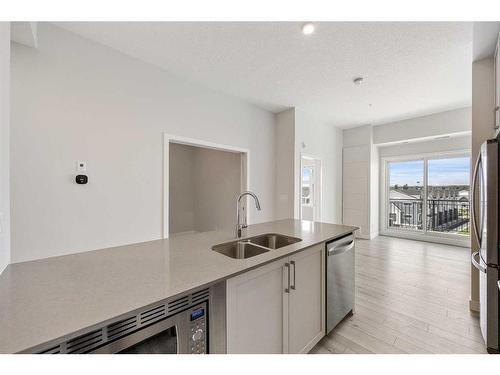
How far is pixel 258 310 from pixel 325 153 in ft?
14.7

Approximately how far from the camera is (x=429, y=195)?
5.17 m

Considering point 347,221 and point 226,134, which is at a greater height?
point 226,134

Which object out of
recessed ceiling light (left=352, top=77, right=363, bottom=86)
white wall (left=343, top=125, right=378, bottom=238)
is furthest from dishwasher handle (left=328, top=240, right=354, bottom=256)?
white wall (left=343, top=125, right=378, bottom=238)

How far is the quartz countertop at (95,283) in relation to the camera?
0.68 meters

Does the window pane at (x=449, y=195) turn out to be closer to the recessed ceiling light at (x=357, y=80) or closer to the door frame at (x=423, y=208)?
the door frame at (x=423, y=208)

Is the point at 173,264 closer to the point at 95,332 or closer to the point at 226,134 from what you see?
the point at 95,332

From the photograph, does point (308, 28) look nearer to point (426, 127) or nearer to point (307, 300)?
point (307, 300)

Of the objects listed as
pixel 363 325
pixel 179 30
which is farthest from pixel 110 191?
pixel 363 325

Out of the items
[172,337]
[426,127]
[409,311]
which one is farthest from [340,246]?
[426,127]

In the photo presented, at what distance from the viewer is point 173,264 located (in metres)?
1.19

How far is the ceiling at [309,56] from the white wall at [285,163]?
59cm

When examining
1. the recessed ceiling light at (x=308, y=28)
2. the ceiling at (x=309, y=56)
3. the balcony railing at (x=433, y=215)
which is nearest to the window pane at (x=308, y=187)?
the ceiling at (x=309, y=56)

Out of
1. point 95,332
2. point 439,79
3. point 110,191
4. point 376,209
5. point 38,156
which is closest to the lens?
point 95,332

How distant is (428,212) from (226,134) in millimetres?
5151
